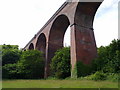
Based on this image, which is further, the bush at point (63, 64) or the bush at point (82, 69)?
the bush at point (63, 64)

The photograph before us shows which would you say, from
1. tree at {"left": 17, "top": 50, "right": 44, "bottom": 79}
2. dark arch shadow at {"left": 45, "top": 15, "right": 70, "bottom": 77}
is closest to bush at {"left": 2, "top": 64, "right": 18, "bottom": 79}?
tree at {"left": 17, "top": 50, "right": 44, "bottom": 79}

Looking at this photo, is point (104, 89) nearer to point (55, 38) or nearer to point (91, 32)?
point (91, 32)

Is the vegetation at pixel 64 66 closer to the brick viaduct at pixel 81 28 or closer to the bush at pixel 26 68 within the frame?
the bush at pixel 26 68

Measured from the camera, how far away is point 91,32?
16.8 metres

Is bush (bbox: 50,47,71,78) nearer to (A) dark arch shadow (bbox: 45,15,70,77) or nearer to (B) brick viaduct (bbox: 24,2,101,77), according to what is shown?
(B) brick viaduct (bbox: 24,2,101,77)

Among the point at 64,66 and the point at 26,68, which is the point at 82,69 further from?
the point at 26,68

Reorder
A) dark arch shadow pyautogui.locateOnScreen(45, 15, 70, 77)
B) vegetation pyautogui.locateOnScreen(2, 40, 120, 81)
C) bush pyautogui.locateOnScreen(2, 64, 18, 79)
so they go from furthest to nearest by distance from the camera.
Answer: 1. dark arch shadow pyautogui.locateOnScreen(45, 15, 70, 77)
2. bush pyautogui.locateOnScreen(2, 64, 18, 79)
3. vegetation pyautogui.locateOnScreen(2, 40, 120, 81)

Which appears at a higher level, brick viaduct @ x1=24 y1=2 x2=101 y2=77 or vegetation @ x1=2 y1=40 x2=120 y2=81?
brick viaduct @ x1=24 y1=2 x2=101 y2=77

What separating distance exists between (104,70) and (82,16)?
6.14m

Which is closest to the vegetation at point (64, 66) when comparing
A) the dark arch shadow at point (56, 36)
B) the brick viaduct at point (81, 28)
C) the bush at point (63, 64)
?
the bush at point (63, 64)

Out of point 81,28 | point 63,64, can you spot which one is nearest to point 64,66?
point 63,64

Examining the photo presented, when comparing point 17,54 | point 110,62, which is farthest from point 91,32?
point 17,54

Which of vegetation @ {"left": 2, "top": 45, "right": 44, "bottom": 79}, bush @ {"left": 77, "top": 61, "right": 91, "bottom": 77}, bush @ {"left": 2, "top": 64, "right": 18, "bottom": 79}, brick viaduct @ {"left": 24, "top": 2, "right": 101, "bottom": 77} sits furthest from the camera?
vegetation @ {"left": 2, "top": 45, "right": 44, "bottom": 79}

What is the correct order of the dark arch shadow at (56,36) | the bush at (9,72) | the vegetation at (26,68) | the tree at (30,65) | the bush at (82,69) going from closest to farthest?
the bush at (82,69), the bush at (9,72), the vegetation at (26,68), the tree at (30,65), the dark arch shadow at (56,36)
